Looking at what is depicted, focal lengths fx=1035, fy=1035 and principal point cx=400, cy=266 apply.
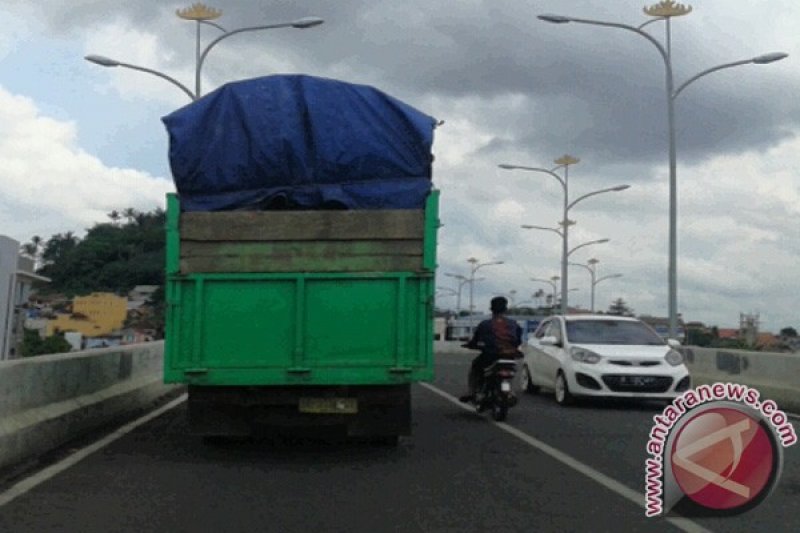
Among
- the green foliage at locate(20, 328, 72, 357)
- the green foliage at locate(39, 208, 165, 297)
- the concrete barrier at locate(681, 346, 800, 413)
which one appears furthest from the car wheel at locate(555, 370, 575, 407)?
the green foliage at locate(39, 208, 165, 297)

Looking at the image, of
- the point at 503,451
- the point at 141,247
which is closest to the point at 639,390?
the point at 503,451

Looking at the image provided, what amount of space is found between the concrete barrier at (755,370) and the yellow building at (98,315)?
35.7 metres

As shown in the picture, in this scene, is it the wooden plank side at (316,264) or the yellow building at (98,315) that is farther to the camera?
the yellow building at (98,315)

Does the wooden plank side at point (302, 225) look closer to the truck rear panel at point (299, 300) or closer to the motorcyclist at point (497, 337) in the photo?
the truck rear panel at point (299, 300)

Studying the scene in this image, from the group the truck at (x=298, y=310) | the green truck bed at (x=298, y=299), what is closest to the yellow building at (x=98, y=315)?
the truck at (x=298, y=310)

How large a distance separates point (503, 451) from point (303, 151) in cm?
362

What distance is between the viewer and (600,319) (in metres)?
17.3

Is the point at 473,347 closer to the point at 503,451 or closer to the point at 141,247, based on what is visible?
the point at 503,451

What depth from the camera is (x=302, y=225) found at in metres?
9.61

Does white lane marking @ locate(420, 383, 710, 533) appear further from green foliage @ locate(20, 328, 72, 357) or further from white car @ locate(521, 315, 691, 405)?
green foliage @ locate(20, 328, 72, 357)

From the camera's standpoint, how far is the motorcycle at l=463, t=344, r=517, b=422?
13086mm

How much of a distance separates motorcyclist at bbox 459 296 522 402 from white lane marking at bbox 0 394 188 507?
441 cm

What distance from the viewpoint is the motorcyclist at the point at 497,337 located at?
13359 millimetres

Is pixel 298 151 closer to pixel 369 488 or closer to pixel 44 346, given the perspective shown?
pixel 369 488
